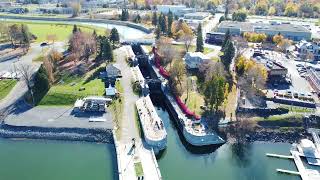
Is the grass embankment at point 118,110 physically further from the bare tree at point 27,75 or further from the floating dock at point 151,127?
the bare tree at point 27,75

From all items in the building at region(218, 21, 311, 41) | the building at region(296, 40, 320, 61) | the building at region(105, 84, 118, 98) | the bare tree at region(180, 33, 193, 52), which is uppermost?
the building at region(218, 21, 311, 41)

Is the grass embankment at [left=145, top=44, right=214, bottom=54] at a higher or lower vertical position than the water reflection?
higher

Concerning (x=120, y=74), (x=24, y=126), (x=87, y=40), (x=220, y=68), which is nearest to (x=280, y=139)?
(x=220, y=68)

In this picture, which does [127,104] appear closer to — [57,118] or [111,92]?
[111,92]

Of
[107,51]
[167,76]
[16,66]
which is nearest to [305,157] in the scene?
[167,76]

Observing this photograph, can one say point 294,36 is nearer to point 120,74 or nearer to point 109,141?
point 120,74

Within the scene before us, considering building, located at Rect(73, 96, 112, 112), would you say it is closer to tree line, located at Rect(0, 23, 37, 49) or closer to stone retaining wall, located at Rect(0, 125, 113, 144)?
stone retaining wall, located at Rect(0, 125, 113, 144)

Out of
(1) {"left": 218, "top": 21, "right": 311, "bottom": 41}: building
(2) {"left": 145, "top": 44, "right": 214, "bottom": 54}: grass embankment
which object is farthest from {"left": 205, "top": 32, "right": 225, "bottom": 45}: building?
(2) {"left": 145, "top": 44, "right": 214, "bottom": 54}: grass embankment
